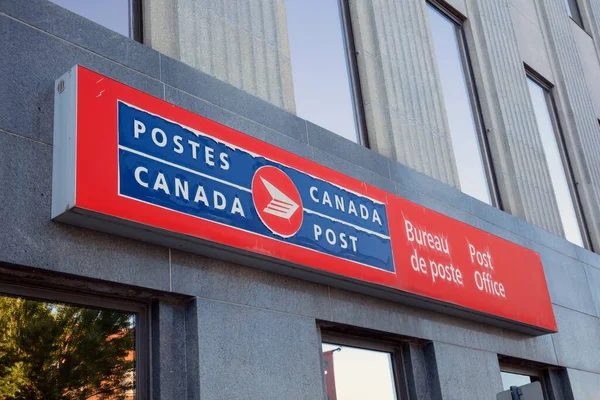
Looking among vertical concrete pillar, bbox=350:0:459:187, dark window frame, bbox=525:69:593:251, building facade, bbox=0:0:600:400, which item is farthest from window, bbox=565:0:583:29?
vertical concrete pillar, bbox=350:0:459:187

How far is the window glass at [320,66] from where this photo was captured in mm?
9203

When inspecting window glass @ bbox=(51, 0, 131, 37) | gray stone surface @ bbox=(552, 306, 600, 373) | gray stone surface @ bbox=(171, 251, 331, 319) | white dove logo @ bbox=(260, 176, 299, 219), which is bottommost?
gray stone surface @ bbox=(171, 251, 331, 319)

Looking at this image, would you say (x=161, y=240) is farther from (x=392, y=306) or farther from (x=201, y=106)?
(x=392, y=306)

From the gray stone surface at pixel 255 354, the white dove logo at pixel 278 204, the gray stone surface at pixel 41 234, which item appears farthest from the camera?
the white dove logo at pixel 278 204

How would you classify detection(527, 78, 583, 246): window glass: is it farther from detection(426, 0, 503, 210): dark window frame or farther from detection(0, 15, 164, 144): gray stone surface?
detection(0, 15, 164, 144): gray stone surface

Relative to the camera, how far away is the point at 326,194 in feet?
24.6

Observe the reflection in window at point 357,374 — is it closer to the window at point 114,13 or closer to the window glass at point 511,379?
the window glass at point 511,379

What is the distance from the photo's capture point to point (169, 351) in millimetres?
6020

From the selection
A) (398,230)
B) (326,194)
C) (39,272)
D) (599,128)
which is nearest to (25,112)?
(39,272)

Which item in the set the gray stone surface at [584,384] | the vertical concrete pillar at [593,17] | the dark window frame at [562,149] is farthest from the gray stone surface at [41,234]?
the vertical concrete pillar at [593,17]

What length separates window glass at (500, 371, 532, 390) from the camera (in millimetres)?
10086

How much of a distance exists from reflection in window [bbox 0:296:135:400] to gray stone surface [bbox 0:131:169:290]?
392 mm

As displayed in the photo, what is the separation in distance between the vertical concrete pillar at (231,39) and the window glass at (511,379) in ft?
15.0

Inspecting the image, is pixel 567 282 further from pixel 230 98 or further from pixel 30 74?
pixel 30 74
